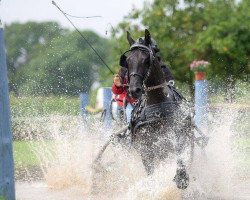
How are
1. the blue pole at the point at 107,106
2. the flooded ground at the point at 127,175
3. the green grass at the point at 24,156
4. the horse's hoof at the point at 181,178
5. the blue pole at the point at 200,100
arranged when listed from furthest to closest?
the green grass at the point at 24,156 → the blue pole at the point at 107,106 → the blue pole at the point at 200,100 → the flooded ground at the point at 127,175 → the horse's hoof at the point at 181,178

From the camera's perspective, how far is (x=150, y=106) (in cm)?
880

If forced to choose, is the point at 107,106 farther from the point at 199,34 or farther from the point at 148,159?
the point at 199,34

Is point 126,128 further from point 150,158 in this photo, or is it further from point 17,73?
point 17,73

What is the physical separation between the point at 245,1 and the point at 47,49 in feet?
192

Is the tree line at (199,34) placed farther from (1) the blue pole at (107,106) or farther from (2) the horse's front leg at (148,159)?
(2) the horse's front leg at (148,159)

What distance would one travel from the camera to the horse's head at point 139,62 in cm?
805

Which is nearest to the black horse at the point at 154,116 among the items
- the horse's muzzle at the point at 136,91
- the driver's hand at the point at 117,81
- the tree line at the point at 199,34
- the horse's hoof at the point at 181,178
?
the horse's hoof at the point at 181,178

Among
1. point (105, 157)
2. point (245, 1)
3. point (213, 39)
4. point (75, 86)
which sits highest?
point (75, 86)

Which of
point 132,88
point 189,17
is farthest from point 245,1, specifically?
point 132,88

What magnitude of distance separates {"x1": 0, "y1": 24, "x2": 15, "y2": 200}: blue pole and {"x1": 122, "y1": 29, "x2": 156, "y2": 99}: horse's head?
4.50 ft

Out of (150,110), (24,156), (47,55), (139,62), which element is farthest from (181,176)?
(47,55)

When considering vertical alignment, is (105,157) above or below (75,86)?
Result: below

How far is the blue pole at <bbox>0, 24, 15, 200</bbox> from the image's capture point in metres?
7.44

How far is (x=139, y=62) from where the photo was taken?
833 cm
